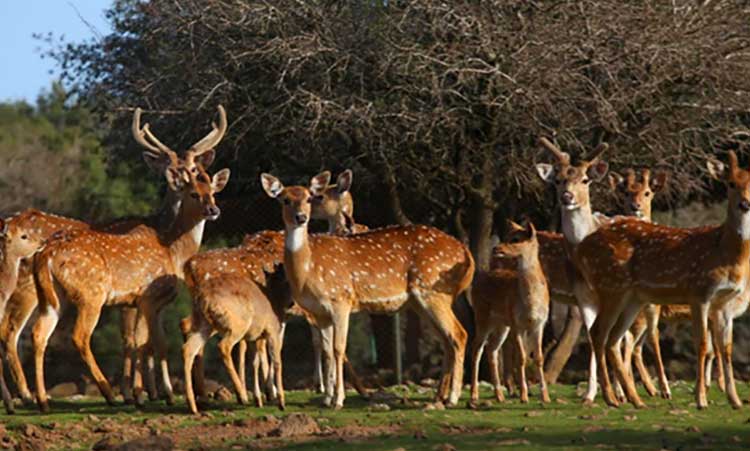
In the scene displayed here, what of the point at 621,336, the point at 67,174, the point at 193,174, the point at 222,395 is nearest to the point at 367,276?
the point at 222,395

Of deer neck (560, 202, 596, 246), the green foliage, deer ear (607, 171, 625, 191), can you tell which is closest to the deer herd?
deer neck (560, 202, 596, 246)

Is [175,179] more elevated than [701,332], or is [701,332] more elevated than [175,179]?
[175,179]

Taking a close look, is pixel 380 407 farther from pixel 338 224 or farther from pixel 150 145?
pixel 150 145

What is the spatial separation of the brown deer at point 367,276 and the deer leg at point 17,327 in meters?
2.43

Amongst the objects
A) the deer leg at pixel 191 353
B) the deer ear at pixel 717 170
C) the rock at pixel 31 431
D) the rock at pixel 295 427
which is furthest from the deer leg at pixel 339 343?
the deer ear at pixel 717 170

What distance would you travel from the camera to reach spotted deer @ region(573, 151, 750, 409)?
41.8 ft

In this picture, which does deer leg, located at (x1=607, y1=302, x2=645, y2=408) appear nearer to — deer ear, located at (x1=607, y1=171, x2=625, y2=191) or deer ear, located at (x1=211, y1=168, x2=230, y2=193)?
deer ear, located at (x1=607, y1=171, x2=625, y2=191)

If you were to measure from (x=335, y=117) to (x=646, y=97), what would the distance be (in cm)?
334

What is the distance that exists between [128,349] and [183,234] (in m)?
1.14

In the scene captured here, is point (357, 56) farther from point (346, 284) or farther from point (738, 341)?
point (738, 341)

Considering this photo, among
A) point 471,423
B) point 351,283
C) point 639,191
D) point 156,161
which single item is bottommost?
point 471,423

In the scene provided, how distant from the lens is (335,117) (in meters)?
16.8

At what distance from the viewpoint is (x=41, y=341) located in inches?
536

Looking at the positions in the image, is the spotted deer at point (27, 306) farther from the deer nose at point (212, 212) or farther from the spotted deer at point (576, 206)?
the spotted deer at point (576, 206)
